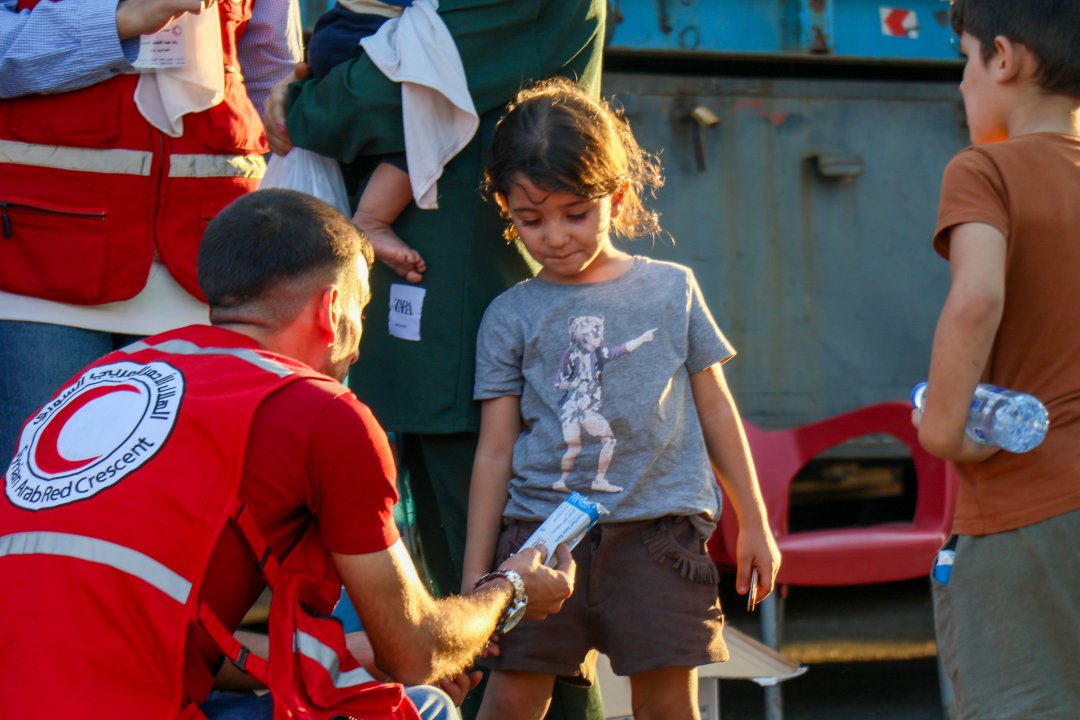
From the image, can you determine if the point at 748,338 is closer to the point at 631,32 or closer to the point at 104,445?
the point at 631,32

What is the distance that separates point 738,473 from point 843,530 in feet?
5.24

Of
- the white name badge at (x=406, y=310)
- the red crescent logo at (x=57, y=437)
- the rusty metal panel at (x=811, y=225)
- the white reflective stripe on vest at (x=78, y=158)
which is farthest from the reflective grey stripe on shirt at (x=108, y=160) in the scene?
the rusty metal panel at (x=811, y=225)

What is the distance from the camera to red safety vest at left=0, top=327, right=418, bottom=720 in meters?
1.67

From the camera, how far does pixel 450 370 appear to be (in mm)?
2611

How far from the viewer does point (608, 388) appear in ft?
8.16

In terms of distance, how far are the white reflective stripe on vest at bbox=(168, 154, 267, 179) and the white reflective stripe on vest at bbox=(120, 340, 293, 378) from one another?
82cm

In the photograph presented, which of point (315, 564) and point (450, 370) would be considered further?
point (450, 370)

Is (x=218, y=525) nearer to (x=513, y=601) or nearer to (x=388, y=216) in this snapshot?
(x=513, y=601)

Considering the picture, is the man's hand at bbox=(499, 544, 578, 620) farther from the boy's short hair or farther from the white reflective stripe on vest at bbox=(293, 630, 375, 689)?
the boy's short hair

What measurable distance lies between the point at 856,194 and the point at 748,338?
611 mm

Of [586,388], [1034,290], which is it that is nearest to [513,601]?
[586,388]

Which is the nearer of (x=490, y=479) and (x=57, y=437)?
(x=57, y=437)

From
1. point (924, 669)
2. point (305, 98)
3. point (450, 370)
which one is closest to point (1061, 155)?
point (450, 370)

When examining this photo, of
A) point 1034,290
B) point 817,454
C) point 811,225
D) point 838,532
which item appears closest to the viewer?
point 1034,290
